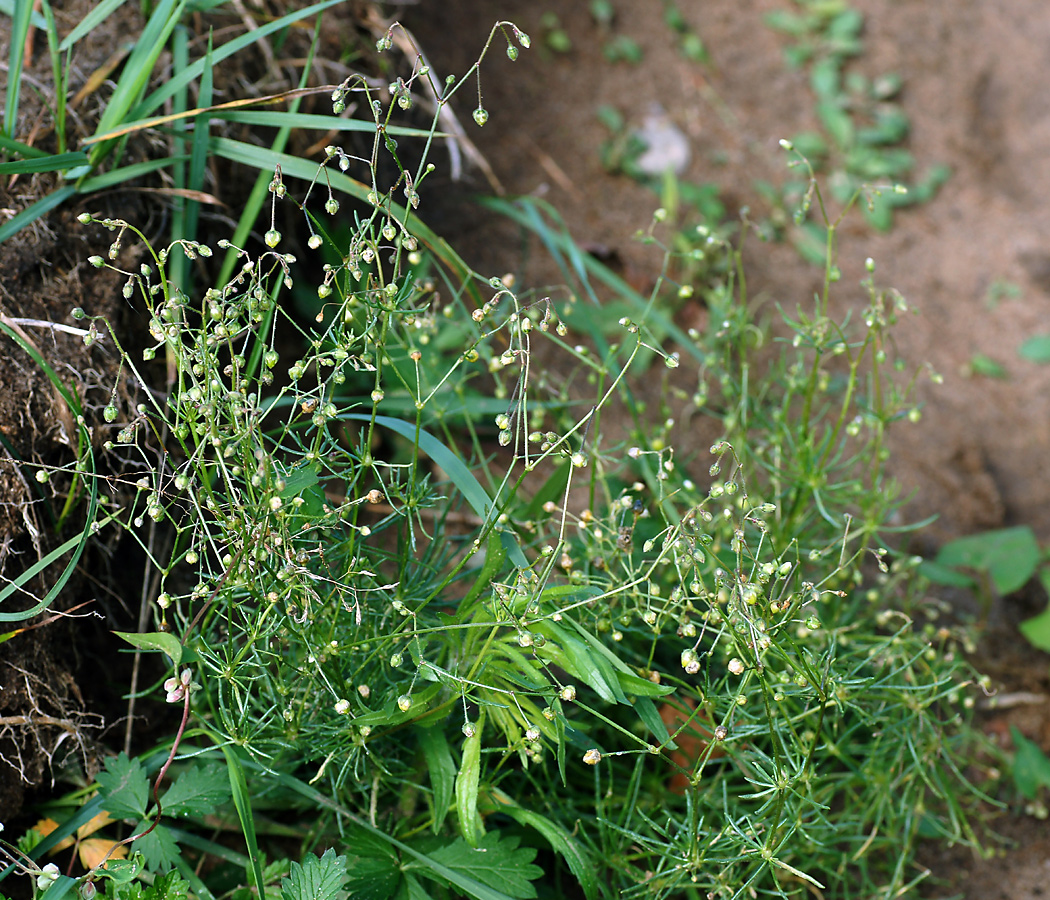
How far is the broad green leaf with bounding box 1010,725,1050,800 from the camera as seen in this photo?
1.92m

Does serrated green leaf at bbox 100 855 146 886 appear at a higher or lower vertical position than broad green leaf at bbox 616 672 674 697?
lower

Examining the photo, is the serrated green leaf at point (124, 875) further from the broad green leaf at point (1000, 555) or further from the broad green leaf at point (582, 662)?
the broad green leaf at point (1000, 555)

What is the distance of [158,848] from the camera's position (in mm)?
1358

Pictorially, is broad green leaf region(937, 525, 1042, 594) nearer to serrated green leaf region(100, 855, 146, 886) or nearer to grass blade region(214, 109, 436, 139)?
grass blade region(214, 109, 436, 139)

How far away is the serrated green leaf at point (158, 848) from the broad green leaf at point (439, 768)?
415mm

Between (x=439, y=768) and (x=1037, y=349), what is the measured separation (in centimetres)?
248

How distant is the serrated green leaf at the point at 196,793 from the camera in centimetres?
139

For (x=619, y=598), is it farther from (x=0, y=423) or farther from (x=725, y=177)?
(x=725, y=177)

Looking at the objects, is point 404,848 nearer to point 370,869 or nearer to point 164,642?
point 370,869

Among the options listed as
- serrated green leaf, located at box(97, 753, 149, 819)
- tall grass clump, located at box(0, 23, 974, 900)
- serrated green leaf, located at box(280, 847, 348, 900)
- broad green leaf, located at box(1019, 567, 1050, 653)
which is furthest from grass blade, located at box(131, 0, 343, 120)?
broad green leaf, located at box(1019, 567, 1050, 653)

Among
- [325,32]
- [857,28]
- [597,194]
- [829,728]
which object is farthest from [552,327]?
[857,28]

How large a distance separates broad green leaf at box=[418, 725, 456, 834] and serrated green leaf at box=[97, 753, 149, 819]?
0.46 m

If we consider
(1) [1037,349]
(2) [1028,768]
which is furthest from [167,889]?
(1) [1037,349]

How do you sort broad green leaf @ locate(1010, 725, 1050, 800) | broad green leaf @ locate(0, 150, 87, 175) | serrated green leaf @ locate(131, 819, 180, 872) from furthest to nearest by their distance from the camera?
broad green leaf @ locate(1010, 725, 1050, 800), broad green leaf @ locate(0, 150, 87, 175), serrated green leaf @ locate(131, 819, 180, 872)
